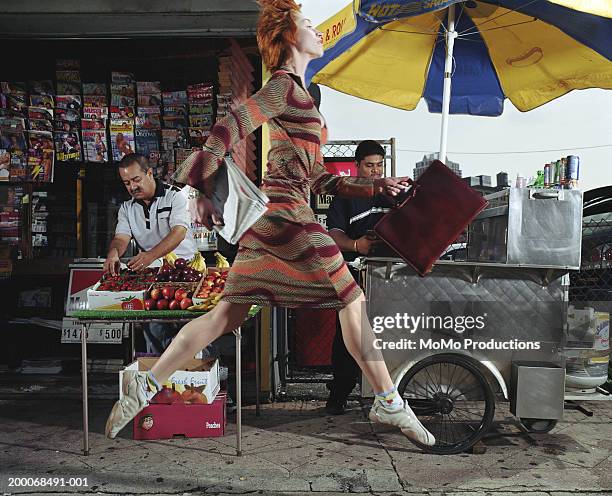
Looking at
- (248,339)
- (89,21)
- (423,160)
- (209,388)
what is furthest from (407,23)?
(209,388)

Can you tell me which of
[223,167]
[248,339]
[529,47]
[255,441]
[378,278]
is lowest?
[255,441]

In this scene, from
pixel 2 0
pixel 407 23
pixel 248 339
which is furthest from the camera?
pixel 248 339

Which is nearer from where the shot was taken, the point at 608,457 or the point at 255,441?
the point at 608,457

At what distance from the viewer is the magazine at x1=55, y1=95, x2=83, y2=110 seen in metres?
6.18

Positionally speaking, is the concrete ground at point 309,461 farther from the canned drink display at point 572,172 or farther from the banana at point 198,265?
the canned drink display at point 572,172

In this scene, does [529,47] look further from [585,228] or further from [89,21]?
[89,21]

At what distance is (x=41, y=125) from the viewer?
6.14 meters

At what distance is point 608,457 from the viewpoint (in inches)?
159

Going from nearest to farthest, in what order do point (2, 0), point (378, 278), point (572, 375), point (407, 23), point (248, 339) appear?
point (378, 278), point (572, 375), point (2, 0), point (407, 23), point (248, 339)

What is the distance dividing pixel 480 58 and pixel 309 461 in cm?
414

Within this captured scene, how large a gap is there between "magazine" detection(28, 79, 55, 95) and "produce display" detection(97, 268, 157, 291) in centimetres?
293

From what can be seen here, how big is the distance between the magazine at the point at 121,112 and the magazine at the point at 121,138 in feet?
0.16

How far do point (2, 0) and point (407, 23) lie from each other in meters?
3.43

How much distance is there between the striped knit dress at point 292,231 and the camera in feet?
8.09
